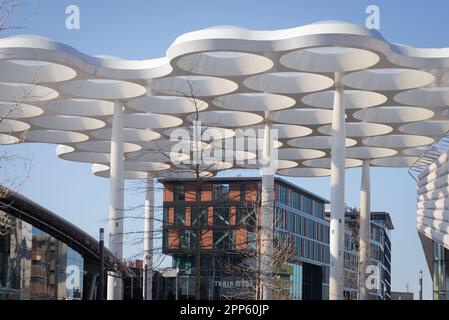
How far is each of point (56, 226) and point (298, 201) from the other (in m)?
70.8

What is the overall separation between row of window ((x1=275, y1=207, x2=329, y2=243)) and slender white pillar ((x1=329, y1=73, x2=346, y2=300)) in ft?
160

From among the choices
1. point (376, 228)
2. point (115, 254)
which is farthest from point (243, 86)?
point (376, 228)

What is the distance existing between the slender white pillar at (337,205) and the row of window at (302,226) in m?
48.8

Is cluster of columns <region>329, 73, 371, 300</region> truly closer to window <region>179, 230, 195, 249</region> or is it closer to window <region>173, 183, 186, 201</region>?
window <region>179, 230, 195, 249</region>

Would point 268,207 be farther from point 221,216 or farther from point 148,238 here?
point 148,238

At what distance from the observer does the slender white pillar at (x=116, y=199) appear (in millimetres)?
42750

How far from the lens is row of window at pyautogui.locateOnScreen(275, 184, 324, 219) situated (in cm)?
9593

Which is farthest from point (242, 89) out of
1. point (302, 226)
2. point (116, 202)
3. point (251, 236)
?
point (302, 226)

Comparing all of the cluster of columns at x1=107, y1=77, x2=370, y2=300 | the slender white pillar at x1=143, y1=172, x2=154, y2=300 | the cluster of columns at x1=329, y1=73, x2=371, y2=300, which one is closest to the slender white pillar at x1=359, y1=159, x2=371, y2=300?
the cluster of columns at x1=107, y1=77, x2=370, y2=300

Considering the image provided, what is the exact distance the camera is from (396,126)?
48.4 meters

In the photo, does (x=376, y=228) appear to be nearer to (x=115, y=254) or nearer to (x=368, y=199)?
(x=368, y=199)

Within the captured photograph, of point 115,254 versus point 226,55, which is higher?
point 226,55

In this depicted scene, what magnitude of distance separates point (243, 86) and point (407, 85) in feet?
27.1
